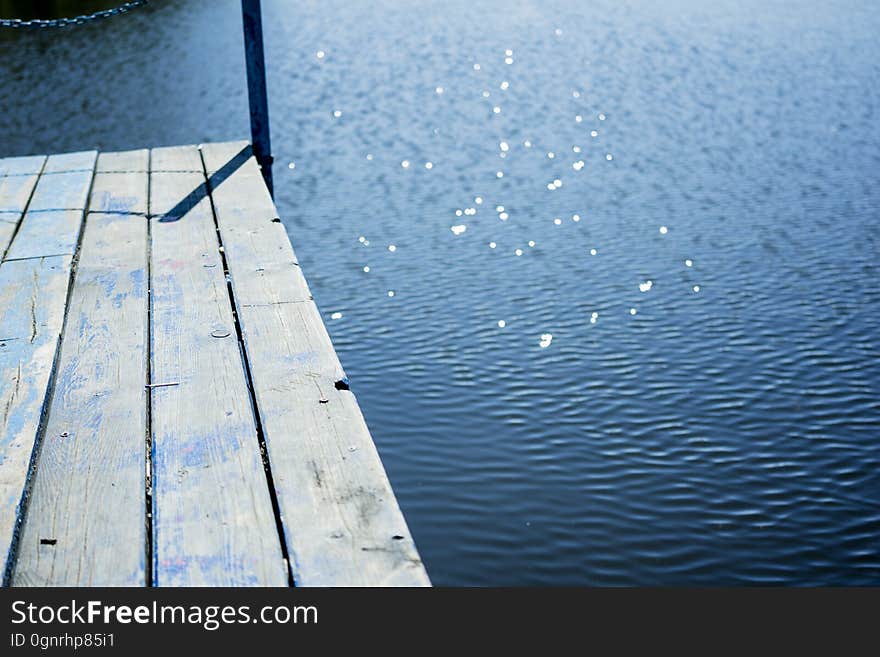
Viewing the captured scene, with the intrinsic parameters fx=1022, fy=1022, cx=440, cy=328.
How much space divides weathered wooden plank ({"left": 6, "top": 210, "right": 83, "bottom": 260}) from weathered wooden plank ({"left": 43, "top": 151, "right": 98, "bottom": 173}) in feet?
3.02

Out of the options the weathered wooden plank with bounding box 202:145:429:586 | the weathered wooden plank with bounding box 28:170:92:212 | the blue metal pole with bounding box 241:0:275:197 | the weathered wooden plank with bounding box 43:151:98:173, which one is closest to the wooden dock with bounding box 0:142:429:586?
the weathered wooden plank with bounding box 202:145:429:586

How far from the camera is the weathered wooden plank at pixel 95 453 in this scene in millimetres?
2305

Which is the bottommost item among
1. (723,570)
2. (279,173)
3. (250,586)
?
(723,570)

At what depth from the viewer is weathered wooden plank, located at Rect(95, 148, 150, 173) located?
5867 mm

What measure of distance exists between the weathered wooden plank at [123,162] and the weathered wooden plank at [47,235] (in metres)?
0.99

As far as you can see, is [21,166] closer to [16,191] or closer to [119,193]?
[16,191]

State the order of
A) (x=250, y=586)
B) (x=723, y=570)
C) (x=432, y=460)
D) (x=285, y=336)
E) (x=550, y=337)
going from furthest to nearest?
(x=550, y=337), (x=432, y=460), (x=723, y=570), (x=285, y=336), (x=250, y=586)

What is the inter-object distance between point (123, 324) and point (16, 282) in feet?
2.36

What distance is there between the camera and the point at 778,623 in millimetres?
4238

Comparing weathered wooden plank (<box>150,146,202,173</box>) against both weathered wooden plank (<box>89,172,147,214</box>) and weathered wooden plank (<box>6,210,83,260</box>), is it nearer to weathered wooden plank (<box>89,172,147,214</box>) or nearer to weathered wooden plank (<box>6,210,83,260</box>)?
weathered wooden plank (<box>89,172,147,214</box>)

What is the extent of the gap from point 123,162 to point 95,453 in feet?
12.1

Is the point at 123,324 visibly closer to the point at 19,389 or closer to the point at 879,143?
the point at 19,389

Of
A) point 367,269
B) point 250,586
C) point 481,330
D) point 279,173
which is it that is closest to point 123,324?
point 250,586

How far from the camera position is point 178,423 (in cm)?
286
